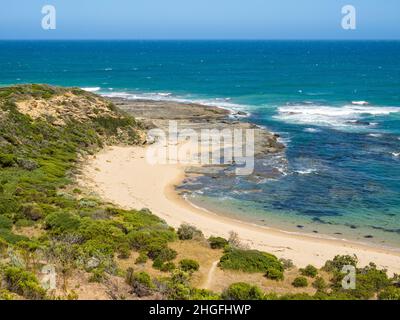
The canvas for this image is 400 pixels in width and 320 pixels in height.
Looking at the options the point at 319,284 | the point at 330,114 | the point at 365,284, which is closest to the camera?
A: the point at 365,284

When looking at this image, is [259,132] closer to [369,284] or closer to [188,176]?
[188,176]

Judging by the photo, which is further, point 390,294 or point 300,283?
point 300,283

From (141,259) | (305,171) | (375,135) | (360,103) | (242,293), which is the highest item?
(360,103)

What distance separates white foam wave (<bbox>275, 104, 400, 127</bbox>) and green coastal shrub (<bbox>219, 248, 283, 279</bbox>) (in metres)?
45.9

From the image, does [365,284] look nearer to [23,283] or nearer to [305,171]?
[23,283]

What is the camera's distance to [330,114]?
241 ft

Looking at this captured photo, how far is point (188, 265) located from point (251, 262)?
2.80m

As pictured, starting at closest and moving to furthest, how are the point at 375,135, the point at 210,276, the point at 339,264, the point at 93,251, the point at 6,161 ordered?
1. the point at 93,251
2. the point at 210,276
3. the point at 339,264
4. the point at 6,161
5. the point at 375,135

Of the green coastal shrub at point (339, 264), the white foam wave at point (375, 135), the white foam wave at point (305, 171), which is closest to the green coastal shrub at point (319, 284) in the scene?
the green coastal shrub at point (339, 264)

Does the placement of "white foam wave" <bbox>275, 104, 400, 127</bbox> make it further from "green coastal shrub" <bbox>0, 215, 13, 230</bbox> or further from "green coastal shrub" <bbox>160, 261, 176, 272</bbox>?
"green coastal shrub" <bbox>160, 261, 176, 272</bbox>

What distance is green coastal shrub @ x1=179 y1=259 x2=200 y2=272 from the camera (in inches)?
834

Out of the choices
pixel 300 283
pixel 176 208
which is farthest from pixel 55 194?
pixel 300 283

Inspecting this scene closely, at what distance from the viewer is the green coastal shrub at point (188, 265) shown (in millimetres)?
21188

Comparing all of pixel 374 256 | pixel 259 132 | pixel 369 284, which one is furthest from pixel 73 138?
pixel 369 284
